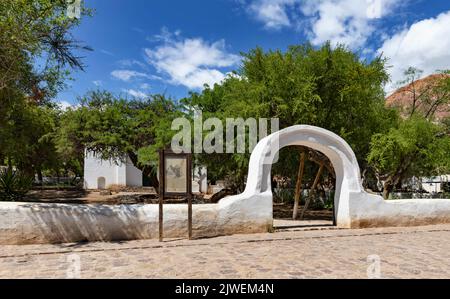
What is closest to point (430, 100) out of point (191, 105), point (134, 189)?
point (191, 105)

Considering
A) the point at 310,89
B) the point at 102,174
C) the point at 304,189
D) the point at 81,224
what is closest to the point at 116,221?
the point at 81,224

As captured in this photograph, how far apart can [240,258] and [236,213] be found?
2.48m

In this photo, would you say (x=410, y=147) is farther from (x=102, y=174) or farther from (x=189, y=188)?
(x=102, y=174)

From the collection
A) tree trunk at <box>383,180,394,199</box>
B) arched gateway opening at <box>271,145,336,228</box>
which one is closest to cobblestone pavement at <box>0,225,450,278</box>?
arched gateway opening at <box>271,145,336,228</box>

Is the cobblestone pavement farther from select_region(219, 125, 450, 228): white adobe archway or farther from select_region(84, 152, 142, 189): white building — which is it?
select_region(84, 152, 142, 189): white building

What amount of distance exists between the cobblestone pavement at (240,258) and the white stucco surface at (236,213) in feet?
1.25

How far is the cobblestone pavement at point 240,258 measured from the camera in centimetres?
579

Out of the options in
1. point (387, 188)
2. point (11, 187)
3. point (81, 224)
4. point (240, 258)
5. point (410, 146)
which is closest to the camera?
point (240, 258)

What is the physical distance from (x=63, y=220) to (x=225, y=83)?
428 inches

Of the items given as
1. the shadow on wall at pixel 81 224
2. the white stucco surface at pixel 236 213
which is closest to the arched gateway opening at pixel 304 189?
the white stucco surface at pixel 236 213

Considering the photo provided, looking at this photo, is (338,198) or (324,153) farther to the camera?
(324,153)

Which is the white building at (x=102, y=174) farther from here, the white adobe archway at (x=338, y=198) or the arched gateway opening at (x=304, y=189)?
the white adobe archway at (x=338, y=198)

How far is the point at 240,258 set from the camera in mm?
6809
